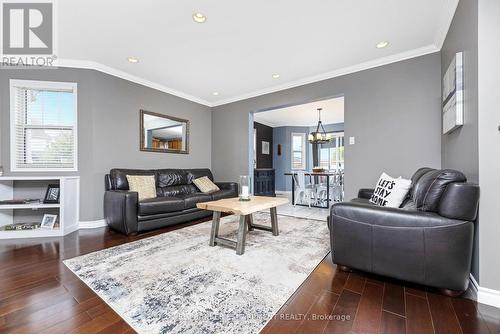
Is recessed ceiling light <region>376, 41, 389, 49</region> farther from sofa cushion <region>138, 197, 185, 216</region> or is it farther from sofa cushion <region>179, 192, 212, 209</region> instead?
sofa cushion <region>138, 197, 185, 216</region>

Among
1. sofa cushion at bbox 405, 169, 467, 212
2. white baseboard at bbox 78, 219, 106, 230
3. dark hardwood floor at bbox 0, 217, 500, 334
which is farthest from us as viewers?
white baseboard at bbox 78, 219, 106, 230

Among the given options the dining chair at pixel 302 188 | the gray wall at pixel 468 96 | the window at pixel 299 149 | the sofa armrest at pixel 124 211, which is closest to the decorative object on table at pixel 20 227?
the sofa armrest at pixel 124 211

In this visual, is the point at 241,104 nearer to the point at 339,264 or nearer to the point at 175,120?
the point at 175,120

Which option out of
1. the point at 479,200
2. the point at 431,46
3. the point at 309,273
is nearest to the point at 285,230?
the point at 309,273

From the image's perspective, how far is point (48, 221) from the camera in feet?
9.98

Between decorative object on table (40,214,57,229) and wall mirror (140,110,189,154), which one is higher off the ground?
wall mirror (140,110,189,154)

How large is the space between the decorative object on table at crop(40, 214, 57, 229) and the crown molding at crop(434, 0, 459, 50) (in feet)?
17.3

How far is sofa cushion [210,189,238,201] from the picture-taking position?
403 cm

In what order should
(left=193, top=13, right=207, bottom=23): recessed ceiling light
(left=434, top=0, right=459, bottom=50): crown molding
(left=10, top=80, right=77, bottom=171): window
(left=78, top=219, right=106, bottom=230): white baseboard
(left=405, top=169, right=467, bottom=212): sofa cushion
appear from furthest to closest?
(left=78, top=219, right=106, bottom=230): white baseboard < (left=10, top=80, right=77, bottom=171): window < (left=193, top=13, right=207, bottom=23): recessed ceiling light < (left=434, top=0, right=459, bottom=50): crown molding < (left=405, top=169, right=467, bottom=212): sofa cushion

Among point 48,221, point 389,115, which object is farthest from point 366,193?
point 48,221

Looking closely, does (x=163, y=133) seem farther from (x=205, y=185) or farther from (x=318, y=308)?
(x=318, y=308)

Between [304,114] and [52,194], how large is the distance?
19.9 ft

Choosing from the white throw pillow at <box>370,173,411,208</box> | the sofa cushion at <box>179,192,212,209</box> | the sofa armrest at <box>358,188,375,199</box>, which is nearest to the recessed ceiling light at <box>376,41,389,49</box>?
the white throw pillow at <box>370,173,411,208</box>

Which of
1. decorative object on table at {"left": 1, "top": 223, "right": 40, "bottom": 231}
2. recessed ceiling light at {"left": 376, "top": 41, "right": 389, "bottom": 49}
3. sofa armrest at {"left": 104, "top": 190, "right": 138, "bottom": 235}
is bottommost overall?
decorative object on table at {"left": 1, "top": 223, "right": 40, "bottom": 231}
